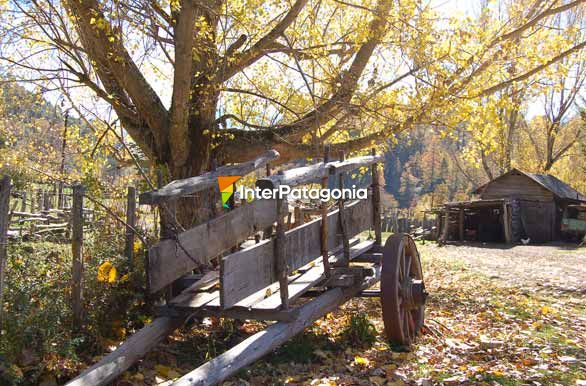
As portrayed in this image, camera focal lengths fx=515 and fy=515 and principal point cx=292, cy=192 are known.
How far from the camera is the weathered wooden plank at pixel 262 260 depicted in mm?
3711

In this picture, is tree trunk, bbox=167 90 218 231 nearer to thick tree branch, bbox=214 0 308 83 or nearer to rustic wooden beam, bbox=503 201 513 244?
thick tree branch, bbox=214 0 308 83

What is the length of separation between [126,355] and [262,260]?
1207 millimetres

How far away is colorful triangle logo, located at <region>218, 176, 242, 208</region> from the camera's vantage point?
16.9 feet

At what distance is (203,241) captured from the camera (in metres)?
4.38

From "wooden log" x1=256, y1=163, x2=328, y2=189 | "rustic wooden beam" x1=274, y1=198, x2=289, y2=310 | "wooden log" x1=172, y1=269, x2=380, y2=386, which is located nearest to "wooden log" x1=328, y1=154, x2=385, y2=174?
"wooden log" x1=256, y1=163, x2=328, y2=189

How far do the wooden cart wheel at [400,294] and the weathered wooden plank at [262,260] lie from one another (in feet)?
2.04

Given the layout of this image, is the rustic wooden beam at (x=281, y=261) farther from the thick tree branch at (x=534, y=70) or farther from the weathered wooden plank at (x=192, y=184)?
the thick tree branch at (x=534, y=70)

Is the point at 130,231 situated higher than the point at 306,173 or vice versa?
the point at 306,173

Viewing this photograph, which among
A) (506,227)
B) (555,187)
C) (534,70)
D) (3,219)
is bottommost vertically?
(506,227)

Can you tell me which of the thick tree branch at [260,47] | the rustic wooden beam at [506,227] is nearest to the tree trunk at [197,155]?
the thick tree branch at [260,47]

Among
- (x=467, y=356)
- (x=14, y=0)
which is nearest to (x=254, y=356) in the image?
(x=467, y=356)

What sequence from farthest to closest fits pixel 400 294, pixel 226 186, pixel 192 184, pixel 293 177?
pixel 226 186 → pixel 400 294 → pixel 192 184 → pixel 293 177

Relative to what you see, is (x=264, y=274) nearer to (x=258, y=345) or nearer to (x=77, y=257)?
(x=258, y=345)

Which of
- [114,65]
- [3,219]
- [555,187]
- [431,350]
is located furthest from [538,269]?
[555,187]
